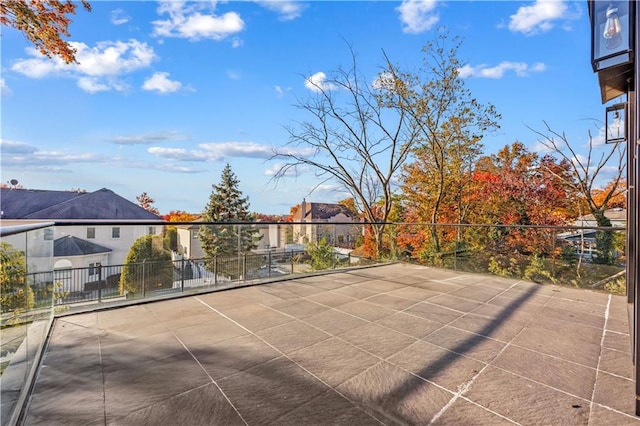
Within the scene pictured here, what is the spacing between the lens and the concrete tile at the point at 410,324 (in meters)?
2.53

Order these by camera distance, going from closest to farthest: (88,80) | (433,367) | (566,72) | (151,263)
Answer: (433,367), (151,263), (566,72), (88,80)

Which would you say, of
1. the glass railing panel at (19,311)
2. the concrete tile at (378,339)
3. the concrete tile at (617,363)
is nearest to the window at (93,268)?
the glass railing panel at (19,311)

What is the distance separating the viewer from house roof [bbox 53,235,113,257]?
9.50ft

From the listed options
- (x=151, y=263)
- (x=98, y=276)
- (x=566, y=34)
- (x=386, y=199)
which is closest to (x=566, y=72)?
(x=566, y=34)

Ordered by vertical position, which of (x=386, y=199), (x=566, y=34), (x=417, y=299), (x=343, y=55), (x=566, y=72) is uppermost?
(x=343, y=55)

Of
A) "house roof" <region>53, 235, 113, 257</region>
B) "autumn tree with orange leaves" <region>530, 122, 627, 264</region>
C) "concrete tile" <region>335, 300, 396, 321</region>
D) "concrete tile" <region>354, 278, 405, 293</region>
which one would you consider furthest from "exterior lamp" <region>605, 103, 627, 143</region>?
"autumn tree with orange leaves" <region>530, 122, 627, 264</region>

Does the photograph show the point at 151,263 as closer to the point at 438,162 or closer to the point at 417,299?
the point at 417,299

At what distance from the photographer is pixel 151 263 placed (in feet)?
12.6

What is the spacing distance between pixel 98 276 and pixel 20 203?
72.4 ft

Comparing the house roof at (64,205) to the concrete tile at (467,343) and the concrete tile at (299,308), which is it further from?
the concrete tile at (467,343)

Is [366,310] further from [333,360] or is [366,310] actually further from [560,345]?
[560,345]

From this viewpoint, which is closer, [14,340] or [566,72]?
[14,340]

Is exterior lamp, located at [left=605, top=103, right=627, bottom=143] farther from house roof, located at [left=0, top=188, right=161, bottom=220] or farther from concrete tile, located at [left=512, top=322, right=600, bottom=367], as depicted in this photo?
house roof, located at [left=0, top=188, right=161, bottom=220]

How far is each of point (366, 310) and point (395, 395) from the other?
4.93 ft
